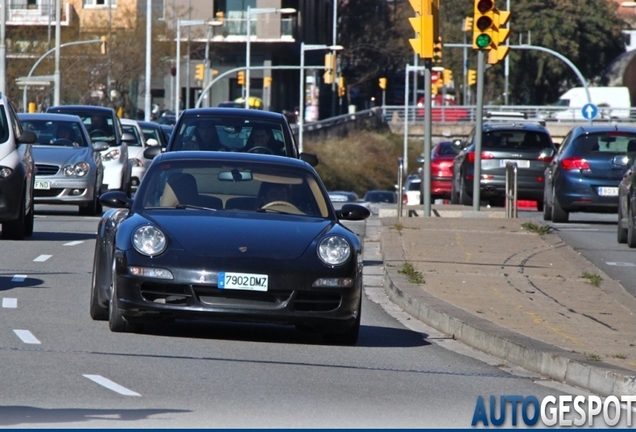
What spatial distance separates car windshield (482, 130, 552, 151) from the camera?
27.6 meters

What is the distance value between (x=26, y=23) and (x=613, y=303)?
3026 inches

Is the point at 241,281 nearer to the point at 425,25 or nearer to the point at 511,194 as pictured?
the point at 425,25

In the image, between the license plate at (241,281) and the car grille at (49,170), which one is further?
the car grille at (49,170)

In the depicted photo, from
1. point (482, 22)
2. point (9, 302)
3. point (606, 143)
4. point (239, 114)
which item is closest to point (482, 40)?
point (482, 22)

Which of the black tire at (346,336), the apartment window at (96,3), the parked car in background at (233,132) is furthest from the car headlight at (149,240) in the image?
the apartment window at (96,3)

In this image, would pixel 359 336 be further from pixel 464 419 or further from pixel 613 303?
pixel 464 419

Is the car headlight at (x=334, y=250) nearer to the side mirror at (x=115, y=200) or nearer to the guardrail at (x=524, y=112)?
the side mirror at (x=115, y=200)

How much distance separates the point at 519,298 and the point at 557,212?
11466 millimetres

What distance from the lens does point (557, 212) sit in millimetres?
23938

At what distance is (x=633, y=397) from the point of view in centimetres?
809

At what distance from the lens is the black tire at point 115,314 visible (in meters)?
10.1

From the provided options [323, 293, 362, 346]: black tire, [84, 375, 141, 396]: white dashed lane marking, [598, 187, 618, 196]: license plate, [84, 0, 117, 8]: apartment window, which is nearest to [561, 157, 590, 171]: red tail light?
[598, 187, 618, 196]: license plate

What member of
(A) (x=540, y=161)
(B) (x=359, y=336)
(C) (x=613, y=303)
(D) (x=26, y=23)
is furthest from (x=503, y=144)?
(D) (x=26, y=23)

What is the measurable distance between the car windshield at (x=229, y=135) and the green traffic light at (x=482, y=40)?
617 centimetres
